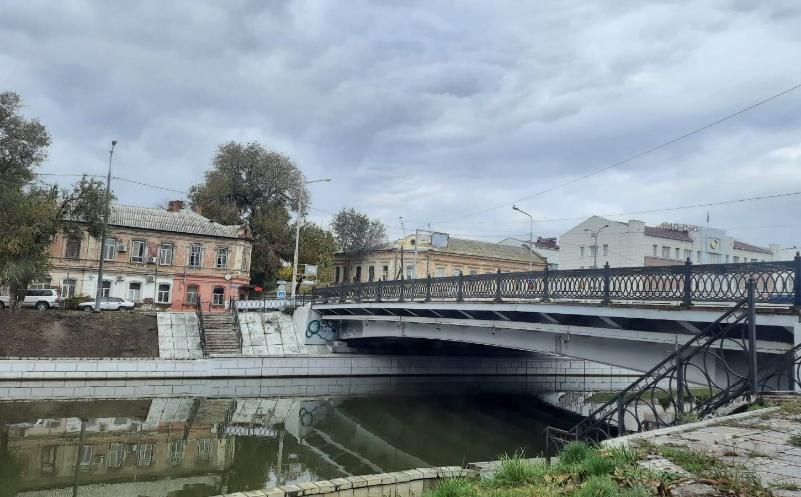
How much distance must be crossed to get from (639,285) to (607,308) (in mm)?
914

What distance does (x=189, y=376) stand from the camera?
1011 inches

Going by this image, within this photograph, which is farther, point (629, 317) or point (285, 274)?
point (285, 274)

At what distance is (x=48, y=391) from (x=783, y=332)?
23.7 meters

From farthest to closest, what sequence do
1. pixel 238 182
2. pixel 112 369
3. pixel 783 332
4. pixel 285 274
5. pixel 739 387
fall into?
1. pixel 238 182
2. pixel 285 274
3. pixel 112 369
4. pixel 783 332
5. pixel 739 387

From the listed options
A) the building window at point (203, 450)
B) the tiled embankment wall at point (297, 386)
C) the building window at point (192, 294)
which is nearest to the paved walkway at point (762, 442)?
the building window at point (203, 450)

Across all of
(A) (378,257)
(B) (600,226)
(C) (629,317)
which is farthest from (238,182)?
(C) (629,317)

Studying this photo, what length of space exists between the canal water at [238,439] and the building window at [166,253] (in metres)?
→ 21.2

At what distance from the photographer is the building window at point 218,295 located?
4243 cm

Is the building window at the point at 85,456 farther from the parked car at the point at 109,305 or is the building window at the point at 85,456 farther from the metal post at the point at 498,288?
the parked car at the point at 109,305

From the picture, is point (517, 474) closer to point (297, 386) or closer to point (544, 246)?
point (297, 386)

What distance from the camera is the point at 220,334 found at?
94.9 feet

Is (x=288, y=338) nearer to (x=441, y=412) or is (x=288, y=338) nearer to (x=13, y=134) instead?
(x=441, y=412)

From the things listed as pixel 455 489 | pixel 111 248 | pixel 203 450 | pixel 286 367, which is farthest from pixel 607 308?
pixel 111 248

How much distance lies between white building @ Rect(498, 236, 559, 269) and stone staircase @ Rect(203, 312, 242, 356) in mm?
38606
